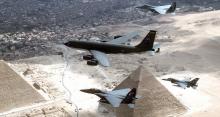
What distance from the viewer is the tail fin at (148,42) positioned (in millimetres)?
56000

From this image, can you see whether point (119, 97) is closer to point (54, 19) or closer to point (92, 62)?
point (92, 62)

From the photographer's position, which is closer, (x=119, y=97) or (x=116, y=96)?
(x=119, y=97)

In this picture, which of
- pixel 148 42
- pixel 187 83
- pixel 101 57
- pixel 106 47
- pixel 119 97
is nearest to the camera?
pixel 119 97

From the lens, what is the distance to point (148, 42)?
56.4 m

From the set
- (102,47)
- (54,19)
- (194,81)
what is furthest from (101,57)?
(54,19)

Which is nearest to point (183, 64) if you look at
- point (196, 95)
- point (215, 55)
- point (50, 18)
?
point (215, 55)

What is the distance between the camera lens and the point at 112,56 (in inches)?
2808

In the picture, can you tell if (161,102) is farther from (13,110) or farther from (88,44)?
(13,110)

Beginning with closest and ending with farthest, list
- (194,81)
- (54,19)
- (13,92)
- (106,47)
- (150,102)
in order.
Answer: (13,92)
(150,102)
(106,47)
(194,81)
(54,19)

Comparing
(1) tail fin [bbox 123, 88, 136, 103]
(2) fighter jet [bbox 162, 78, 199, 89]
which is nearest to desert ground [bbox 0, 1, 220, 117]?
(2) fighter jet [bbox 162, 78, 199, 89]

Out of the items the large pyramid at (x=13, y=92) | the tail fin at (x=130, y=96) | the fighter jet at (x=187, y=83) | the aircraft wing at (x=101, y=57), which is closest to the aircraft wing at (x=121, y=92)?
the tail fin at (x=130, y=96)

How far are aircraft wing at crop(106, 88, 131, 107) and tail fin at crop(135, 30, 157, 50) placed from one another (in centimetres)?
771

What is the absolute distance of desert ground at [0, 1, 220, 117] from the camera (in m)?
54.0

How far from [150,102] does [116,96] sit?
4794mm
